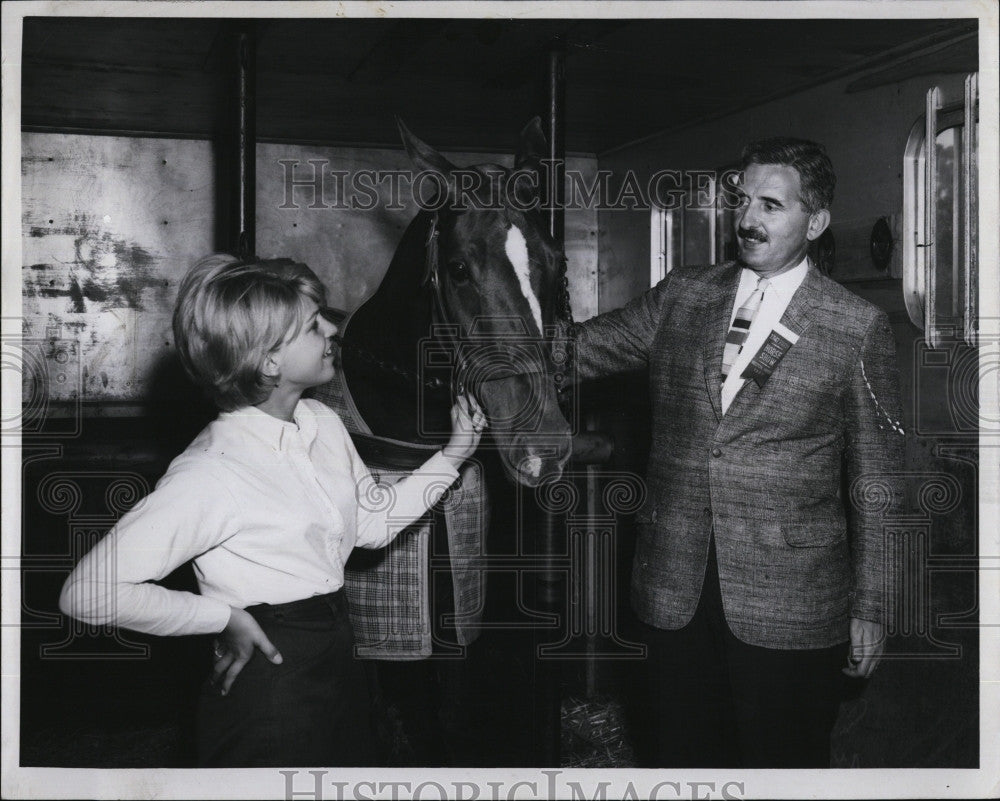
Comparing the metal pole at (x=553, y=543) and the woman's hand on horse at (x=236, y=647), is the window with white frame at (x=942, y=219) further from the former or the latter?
the woman's hand on horse at (x=236, y=647)

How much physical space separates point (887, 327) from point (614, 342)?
0.59 m

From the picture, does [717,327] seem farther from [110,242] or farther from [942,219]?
[110,242]

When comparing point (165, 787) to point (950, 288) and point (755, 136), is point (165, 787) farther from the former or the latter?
point (755, 136)

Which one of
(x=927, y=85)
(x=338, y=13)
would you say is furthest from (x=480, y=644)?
(x=927, y=85)

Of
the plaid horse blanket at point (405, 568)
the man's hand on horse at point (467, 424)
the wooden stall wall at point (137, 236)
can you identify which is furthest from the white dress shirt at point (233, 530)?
the wooden stall wall at point (137, 236)

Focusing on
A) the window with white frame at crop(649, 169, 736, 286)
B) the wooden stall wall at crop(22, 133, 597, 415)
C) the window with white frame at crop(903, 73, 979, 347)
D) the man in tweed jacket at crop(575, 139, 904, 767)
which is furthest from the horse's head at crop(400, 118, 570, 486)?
the wooden stall wall at crop(22, 133, 597, 415)

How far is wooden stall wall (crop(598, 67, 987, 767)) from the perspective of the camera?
2494 mm

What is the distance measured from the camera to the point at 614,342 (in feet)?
7.00

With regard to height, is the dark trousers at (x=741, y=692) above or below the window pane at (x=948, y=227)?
below

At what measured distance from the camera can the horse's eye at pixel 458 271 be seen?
198 cm

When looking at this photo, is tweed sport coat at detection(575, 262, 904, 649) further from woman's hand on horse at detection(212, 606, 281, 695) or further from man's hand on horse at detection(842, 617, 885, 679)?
woman's hand on horse at detection(212, 606, 281, 695)

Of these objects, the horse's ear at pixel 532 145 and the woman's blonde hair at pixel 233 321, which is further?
the horse's ear at pixel 532 145

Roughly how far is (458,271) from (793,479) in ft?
2.71

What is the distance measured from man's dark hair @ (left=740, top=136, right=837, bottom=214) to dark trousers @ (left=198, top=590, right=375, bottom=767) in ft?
4.02
